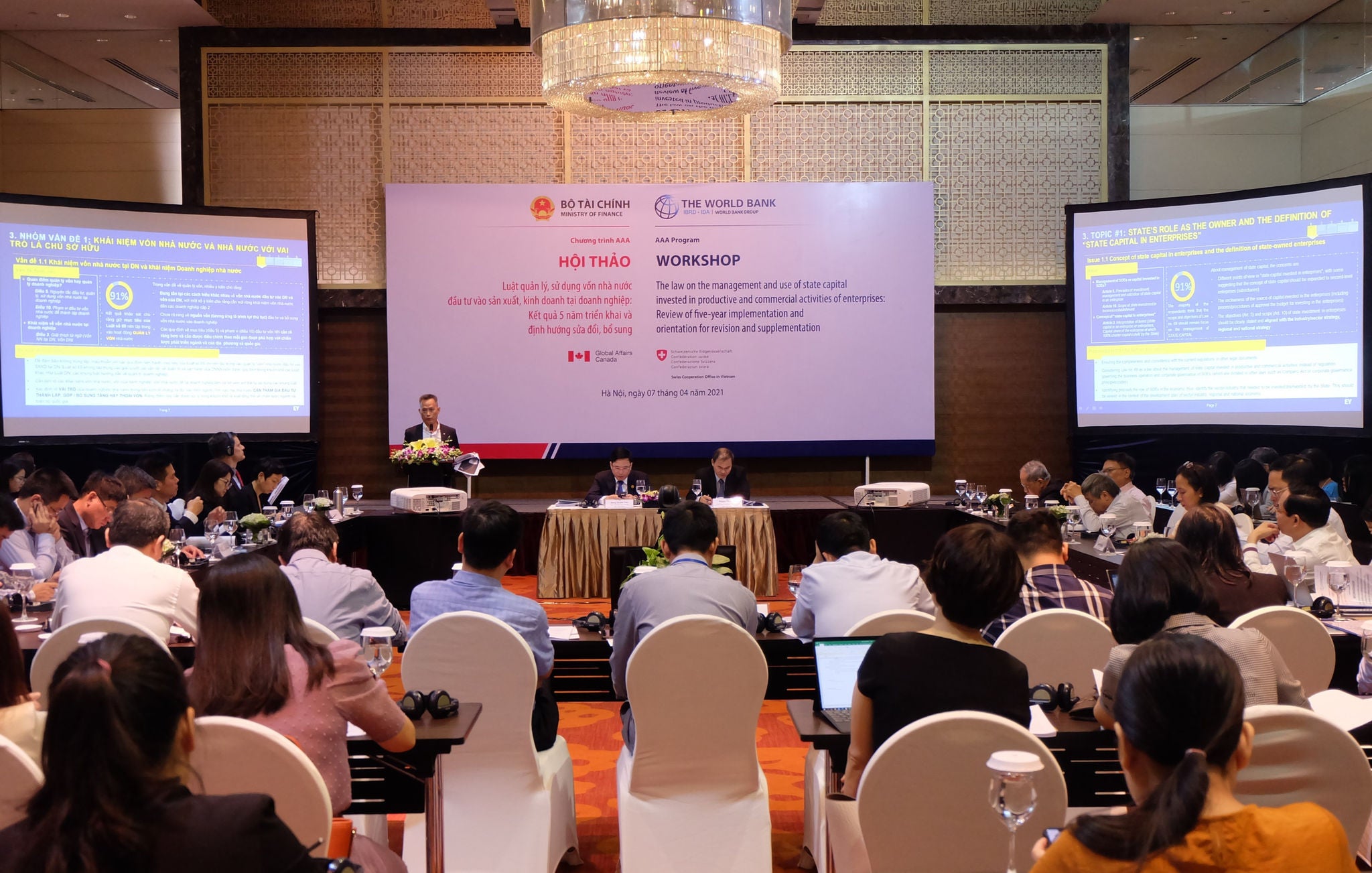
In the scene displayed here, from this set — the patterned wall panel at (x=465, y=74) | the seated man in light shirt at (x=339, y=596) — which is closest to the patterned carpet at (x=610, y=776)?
the seated man in light shirt at (x=339, y=596)

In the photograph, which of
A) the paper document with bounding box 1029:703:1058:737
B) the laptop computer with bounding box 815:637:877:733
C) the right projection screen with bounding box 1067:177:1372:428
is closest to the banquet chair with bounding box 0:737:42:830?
the laptop computer with bounding box 815:637:877:733

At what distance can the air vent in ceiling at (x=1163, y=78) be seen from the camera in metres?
10.0

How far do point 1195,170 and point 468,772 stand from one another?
8807mm

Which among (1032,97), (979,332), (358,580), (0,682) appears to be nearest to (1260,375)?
(979,332)

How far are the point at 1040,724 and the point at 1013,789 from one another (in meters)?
0.97

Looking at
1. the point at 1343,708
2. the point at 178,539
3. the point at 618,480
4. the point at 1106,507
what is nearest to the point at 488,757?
the point at 1343,708

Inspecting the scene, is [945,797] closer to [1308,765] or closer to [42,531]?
[1308,765]

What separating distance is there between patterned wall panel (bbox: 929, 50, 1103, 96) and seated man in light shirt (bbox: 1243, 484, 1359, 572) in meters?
5.33

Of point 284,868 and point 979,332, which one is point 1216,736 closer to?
point 284,868

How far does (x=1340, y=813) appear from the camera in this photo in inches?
75.5

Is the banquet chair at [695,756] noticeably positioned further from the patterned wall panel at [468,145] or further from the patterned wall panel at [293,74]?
the patterned wall panel at [293,74]

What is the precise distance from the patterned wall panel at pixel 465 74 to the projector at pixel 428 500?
3.34m

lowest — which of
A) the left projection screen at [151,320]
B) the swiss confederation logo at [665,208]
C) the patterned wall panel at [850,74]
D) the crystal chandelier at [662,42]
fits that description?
the left projection screen at [151,320]

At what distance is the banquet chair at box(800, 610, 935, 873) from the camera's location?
9.60ft
